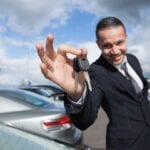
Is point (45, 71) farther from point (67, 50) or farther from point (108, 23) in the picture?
point (108, 23)

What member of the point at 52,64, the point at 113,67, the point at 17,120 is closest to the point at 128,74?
the point at 113,67

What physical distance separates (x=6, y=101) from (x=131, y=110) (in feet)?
12.9

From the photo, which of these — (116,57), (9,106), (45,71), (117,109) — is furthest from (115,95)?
(9,106)

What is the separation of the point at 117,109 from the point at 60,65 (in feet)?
1.63

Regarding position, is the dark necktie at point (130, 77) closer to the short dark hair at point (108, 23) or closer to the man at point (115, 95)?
the man at point (115, 95)

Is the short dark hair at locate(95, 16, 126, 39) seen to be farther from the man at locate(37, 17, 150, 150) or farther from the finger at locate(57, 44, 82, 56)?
the finger at locate(57, 44, 82, 56)

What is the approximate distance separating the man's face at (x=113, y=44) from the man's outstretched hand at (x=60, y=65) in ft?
0.91

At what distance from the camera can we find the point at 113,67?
322 centimetres

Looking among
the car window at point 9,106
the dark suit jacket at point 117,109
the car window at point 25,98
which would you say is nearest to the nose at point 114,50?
the dark suit jacket at point 117,109

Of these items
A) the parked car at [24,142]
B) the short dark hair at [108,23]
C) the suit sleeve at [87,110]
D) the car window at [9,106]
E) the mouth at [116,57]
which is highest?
the short dark hair at [108,23]

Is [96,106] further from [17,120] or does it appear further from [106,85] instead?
[17,120]

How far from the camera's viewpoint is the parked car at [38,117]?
252 inches

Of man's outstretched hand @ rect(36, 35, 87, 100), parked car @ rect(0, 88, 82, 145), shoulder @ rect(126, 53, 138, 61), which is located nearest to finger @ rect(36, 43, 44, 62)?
man's outstretched hand @ rect(36, 35, 87, 100)

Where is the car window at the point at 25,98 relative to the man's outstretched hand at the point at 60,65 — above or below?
below
